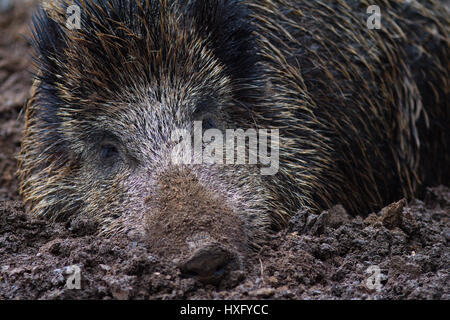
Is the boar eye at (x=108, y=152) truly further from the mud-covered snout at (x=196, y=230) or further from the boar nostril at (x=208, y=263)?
the boar nostril at (x=208, y=263)

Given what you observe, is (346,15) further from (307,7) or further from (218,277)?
(218,277)

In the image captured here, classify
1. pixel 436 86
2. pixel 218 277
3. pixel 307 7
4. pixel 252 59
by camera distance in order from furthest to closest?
pixel 436 86 → pixel 307 7 → pixel 252 59 → pixel 218 277

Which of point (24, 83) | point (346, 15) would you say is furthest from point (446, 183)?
point (24, 83)

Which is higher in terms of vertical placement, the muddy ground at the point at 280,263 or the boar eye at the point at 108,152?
the boar eye at the point at 108,152

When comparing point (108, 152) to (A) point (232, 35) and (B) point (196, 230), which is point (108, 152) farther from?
(B) point (196, 230)

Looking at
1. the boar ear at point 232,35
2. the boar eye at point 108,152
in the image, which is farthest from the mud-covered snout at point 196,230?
the boar ear at point 232,35

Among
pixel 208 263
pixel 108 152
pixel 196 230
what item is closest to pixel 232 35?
pixel 108 152

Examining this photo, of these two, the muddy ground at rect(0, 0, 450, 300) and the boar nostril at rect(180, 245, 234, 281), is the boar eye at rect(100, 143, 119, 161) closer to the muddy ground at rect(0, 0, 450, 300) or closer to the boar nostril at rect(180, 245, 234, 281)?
the muddy ground at rect(0, 0, 450, 300)
